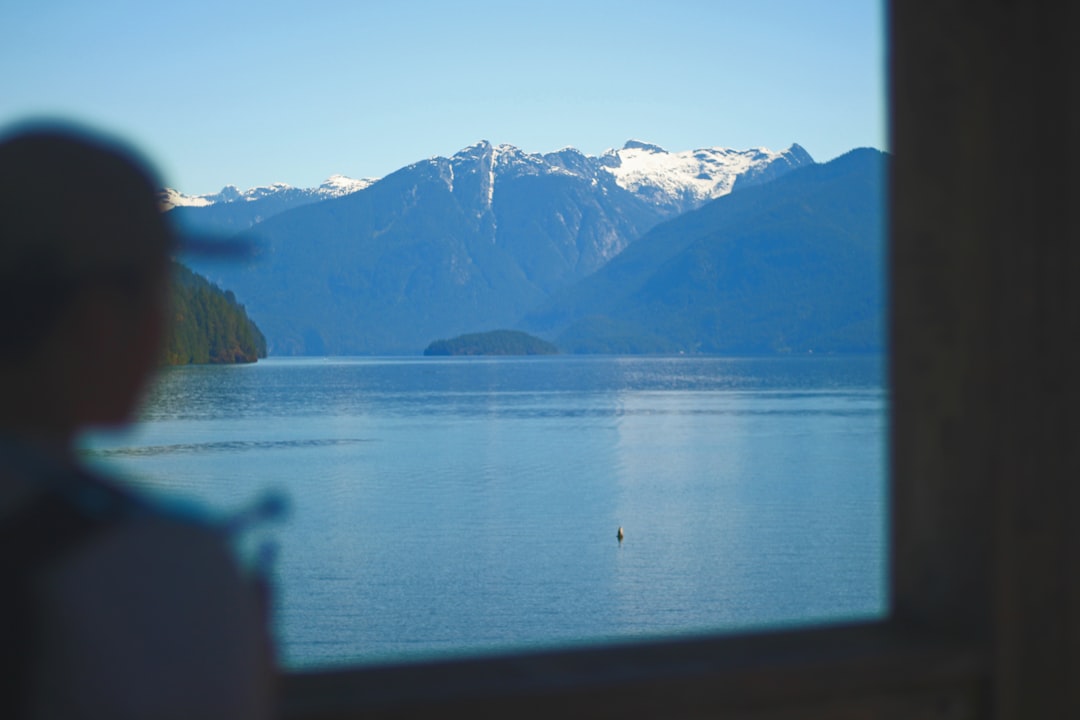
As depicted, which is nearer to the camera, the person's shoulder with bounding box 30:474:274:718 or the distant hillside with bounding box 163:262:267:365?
the person's shoulder with bounding box 30:474:274:718

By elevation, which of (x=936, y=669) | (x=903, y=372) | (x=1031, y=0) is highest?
(x=1031, y=0)

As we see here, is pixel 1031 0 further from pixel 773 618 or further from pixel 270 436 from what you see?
pixel 270 436

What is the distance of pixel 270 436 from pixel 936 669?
66.1m

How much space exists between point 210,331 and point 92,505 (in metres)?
155

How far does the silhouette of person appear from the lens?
69 cm

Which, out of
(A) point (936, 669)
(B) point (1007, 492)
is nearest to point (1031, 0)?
(B) point (1007, 492)

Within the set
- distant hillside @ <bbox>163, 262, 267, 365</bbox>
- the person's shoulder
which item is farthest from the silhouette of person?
distant hillside @ <bbox>163, 262, 267, 365</bbox>

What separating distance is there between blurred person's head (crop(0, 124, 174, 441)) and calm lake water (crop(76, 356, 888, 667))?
4 centimetres

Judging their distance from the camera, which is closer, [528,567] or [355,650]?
[355,650]

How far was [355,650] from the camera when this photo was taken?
24.1 m

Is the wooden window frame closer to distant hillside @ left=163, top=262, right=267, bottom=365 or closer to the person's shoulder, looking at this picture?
the person's shoulder

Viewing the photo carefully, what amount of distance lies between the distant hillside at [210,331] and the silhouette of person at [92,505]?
126507mm

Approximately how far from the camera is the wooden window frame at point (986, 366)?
201cm

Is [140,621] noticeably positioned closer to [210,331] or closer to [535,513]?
[535,513]
